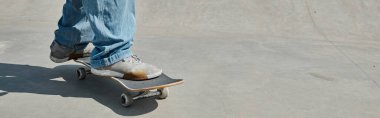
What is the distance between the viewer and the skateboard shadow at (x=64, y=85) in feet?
7.23

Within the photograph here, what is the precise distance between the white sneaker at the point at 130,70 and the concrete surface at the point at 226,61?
0.12 m

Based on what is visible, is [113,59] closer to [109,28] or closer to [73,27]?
[109,28]

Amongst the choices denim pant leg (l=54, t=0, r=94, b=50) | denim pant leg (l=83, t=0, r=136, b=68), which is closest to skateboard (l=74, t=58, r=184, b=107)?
denim pant leg (l=83, t=0, r=136, b=68)

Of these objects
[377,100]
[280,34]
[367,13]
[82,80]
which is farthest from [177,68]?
[367,13]

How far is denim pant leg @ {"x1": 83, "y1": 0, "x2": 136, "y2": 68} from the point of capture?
2.22m

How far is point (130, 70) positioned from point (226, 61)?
1067mm

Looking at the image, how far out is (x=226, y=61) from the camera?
3170mm

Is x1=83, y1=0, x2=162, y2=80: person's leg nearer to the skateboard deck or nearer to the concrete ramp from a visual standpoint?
the skateboard deck

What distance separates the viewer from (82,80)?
2.61 metres

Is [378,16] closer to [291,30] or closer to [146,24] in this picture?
[291,30]

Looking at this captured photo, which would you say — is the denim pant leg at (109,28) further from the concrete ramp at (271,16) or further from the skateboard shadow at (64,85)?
the concrete ramp at (271,16)

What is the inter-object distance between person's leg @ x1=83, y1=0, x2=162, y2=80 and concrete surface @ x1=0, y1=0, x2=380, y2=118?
15 cm

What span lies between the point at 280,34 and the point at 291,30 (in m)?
0.21

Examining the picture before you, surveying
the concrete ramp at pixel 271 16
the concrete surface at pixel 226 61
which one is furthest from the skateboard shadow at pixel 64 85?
the concrete ramp at pixel 271 16
